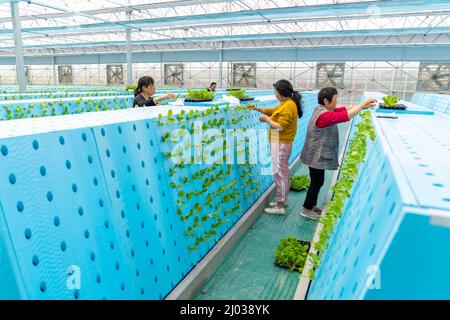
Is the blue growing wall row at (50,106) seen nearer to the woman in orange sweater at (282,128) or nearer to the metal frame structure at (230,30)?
the woman in orange sweater at (282,128)

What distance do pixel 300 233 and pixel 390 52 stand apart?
16.9 metres

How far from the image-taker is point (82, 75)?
2586 cm

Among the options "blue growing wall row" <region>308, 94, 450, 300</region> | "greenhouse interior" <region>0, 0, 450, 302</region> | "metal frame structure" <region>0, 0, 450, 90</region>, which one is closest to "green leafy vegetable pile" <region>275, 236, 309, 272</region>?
"greenhouse interior" <region>0, 0, 450, 302</region>

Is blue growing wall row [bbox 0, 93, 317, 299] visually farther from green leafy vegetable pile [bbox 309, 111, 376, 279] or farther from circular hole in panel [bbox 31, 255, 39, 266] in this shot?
green leafy vegetable pile [bbox 309, 111, 376, 279]

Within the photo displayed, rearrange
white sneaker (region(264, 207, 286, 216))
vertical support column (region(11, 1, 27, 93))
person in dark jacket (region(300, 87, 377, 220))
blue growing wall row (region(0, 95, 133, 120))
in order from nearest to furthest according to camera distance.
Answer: person in dark jacket (region(300, 87, 377, 220)) < blue growing wall row (region(0, 95, 133, 120)) < white sneaker (region(264, 207, 286, 216)) < vertical support column (region(11, 1, 27, 93))

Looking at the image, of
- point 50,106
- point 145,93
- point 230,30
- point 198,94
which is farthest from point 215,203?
point 230,30

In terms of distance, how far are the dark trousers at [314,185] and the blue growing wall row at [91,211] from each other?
1.73 meters

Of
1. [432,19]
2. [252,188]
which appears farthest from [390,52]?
[252,188]

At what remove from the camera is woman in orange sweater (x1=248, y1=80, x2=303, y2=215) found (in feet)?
11.5

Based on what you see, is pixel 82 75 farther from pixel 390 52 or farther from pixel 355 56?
pixel 390 52

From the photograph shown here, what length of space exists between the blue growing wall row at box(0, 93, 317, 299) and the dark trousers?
1.73 m

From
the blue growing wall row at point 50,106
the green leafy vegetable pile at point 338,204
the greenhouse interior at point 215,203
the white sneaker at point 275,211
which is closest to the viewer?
the greenhouse interior at point 215,203

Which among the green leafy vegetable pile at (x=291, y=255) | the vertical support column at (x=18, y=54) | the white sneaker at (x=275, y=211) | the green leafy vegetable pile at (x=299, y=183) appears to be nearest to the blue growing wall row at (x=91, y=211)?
the green leafy vegetable pile at (x=291, y=255)

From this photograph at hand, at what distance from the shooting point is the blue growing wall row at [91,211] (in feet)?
3.84
